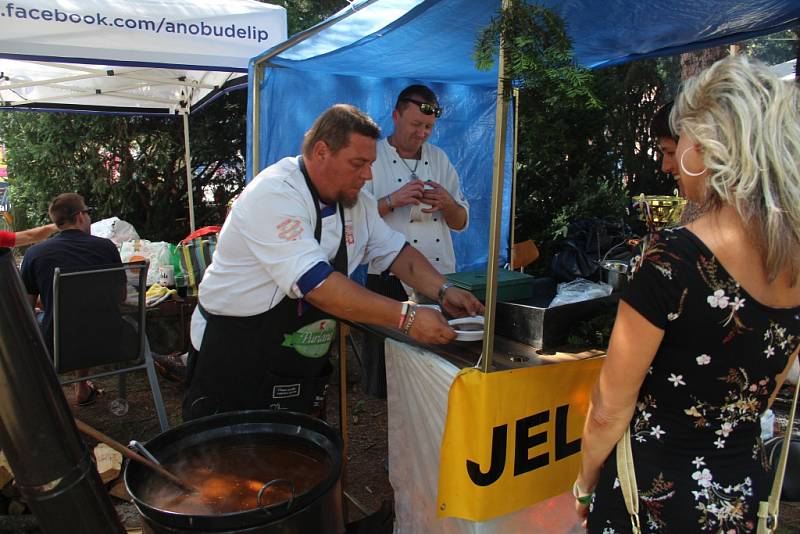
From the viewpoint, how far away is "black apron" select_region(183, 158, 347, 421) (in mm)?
2154

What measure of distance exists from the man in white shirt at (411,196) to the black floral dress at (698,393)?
1872 mm

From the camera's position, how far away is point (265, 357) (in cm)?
220

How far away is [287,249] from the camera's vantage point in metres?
1.91

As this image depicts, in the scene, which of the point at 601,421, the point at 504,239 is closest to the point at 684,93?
the point at 601,421

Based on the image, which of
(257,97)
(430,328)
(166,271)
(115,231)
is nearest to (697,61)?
(257,97)

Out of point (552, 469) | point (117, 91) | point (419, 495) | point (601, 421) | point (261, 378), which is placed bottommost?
point (419, 495)

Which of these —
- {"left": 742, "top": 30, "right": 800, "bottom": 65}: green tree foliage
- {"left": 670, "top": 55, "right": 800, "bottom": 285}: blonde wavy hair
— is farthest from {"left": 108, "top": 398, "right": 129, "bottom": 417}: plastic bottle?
{"left": 742, "top": 30, "right": 800, "bottom": 65}: green tree foliage

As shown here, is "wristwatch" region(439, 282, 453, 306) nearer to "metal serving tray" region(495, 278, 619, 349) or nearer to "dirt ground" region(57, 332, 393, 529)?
"metal serving tray" region(495, 278, 619, 349)

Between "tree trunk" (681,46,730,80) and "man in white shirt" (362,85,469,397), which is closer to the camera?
"man in white shirt" (362,85,469,397)

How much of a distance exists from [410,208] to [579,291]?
1.21 metres

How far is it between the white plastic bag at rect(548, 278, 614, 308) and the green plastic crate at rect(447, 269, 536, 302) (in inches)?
4.4

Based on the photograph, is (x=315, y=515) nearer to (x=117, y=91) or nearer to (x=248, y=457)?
(x=248, y=457)

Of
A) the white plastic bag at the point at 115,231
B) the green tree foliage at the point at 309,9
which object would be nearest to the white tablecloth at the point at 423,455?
the white plastic bag at the point at 115,231

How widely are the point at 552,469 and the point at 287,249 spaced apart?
113 cm
